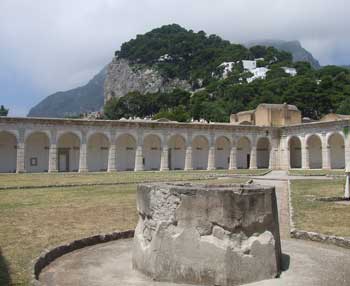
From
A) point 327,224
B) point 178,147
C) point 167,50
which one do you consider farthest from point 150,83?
point 327,224

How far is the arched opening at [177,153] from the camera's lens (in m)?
50.0

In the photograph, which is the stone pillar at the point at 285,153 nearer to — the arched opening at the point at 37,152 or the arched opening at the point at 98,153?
the arched opening at the point at 98,153

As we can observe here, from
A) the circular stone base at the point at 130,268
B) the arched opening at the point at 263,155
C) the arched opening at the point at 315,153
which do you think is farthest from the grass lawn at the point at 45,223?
the arched opening at the point at 263,155

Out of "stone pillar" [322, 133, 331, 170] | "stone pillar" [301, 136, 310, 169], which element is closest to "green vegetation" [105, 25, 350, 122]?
"stone pillar" [301, 136, 310, 169]

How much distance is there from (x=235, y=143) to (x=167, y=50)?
7944 cm

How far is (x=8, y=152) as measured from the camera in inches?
1687

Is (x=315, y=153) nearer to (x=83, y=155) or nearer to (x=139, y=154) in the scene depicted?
(x=139, y=154)

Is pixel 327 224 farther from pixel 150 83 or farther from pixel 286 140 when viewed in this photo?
pixel 150 83

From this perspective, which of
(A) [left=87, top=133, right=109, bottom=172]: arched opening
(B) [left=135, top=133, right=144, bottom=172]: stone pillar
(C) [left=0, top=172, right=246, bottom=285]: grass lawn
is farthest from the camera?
(A) [left=87, top=133, right=109, bottom=172]: arched opening

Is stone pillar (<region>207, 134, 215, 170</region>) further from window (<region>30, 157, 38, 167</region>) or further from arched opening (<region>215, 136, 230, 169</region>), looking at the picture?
window (<region>30, 157, 38, 167</region>)

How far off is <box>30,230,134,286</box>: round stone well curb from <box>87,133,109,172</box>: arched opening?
37.3 metres

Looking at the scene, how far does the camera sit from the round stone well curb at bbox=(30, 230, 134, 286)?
6.01m

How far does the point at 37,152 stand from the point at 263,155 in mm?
26130

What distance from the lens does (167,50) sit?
12375 cm
